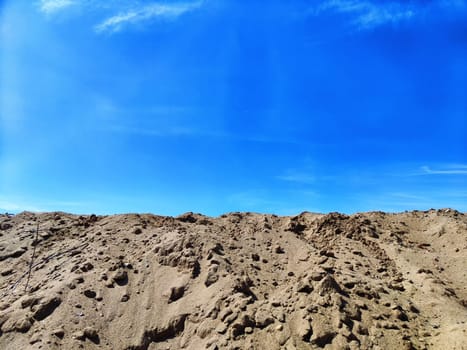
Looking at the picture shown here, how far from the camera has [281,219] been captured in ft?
60.0

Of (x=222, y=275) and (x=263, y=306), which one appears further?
(x=222, y=275)

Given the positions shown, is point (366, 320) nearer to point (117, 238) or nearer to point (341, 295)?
point (341, 295)

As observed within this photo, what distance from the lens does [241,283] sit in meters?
12.5

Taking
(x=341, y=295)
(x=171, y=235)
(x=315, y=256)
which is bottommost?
(x=341, y=295)

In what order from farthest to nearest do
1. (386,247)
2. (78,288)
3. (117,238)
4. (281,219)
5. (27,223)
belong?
(27,223), (281,219), (117,238), (386,247), (78,288)

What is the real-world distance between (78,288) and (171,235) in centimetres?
429

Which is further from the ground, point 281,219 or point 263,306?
point 281,219

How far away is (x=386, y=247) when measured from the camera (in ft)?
50.8

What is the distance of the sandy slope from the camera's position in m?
10.5

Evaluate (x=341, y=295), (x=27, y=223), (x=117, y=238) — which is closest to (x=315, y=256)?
(x=341, y=295)

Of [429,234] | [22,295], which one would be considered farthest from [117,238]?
[429,234]

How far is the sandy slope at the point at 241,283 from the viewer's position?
10.5 metres

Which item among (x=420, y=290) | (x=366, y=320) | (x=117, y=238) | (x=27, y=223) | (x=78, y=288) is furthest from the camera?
(x=27, y=223)

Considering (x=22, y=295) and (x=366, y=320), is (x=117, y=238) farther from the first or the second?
(x=366, y=320)
